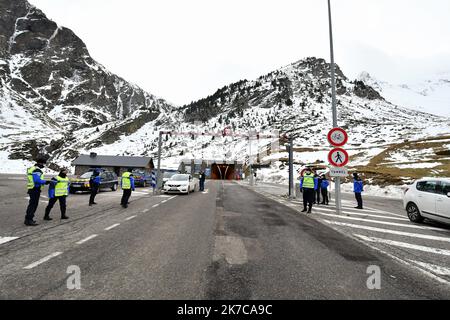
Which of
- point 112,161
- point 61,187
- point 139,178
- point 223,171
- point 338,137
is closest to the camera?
point 61,187

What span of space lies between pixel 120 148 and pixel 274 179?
109731 millimetres

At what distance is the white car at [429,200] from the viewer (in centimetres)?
798

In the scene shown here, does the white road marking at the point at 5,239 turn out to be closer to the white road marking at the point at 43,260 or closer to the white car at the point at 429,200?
the white road marking at the point at 43,260

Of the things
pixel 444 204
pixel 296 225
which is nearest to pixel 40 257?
pixel 296 225

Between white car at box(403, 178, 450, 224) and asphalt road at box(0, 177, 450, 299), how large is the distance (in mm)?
3777

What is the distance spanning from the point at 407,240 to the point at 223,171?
6348cm

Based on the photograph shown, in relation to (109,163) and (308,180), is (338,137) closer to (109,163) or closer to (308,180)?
(308,180)

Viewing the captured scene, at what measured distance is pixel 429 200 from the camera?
8.59m

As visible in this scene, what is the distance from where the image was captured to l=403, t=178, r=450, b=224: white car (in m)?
7.98

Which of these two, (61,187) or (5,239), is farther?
(61,187)

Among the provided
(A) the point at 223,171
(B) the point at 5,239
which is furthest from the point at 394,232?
(A) the point at 223,171
